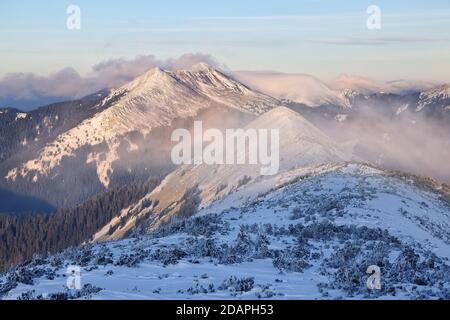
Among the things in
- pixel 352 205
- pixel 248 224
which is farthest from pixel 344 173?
pixel 248 224

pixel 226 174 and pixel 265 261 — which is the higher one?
pixel 226 174

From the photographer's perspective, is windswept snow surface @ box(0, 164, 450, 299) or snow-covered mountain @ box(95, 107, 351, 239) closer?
windswept snow surface @ box(0, 164, 450, 299)

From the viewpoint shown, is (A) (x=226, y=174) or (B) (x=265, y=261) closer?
(B) (x=265, y=261)

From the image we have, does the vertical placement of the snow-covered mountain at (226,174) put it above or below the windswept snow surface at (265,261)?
above

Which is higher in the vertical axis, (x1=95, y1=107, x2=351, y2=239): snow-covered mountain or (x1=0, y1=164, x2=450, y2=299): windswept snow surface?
(x1=95, y1=107, x2=351, y2=239): snow-covered mountain

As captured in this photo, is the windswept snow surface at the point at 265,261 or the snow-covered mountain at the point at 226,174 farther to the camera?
the snow-covered mountain at the point at 226,174
